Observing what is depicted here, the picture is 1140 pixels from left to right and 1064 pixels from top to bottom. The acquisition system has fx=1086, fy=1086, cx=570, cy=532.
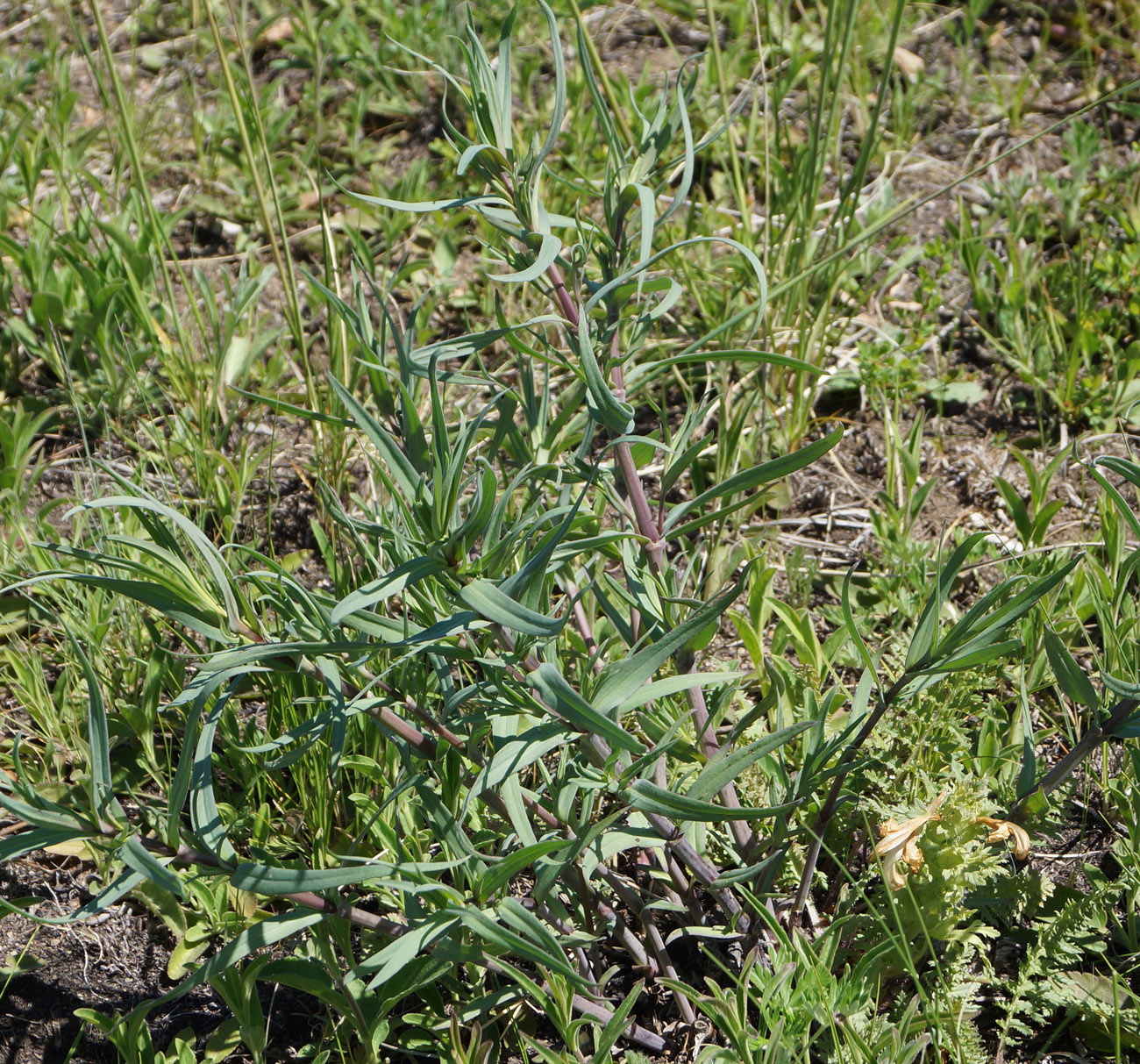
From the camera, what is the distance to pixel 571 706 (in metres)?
1.02

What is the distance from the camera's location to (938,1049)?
136 cm

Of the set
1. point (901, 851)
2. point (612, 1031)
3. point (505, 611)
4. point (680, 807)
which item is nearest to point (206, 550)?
point (505, 611)

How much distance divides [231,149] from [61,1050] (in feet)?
7.88

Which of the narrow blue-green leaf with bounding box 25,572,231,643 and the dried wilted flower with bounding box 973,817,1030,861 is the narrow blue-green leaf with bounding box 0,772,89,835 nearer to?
the narrow blue-green leaf with bounding box 25,572,231,643

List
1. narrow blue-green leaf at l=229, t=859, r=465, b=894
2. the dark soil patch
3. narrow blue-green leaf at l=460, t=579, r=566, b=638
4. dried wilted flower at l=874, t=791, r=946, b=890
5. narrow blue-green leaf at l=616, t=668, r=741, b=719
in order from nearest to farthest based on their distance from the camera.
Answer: narrow blue-green leaf at l=460, t=579, r=566, b=638
narrow blue-green leaf at l=229, t=859, r=465, b=894
narrow blue-green leaf at l=616, t=668, r=741, b=719
dried wilted flower at l=874, t=791, r=946, b=890
the dark soil patch

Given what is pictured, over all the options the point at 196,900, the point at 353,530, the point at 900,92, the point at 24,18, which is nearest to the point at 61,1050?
the point at 196,900

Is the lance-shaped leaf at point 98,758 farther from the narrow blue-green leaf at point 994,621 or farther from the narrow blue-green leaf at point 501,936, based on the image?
the narrow blue-green leaf at point 994,621

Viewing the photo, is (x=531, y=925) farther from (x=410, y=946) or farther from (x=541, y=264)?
(x=541, y=264)

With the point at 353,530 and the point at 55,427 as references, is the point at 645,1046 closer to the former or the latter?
the point at 353,530

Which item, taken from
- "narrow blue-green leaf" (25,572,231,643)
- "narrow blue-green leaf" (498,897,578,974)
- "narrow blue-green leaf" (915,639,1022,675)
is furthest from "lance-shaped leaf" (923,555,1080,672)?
"narrow blue-green leaf" (25,572,231,643)

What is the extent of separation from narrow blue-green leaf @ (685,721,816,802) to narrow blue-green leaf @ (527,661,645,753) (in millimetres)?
204

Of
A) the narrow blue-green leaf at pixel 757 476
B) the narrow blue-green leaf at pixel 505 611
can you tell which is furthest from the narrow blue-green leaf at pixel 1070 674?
the narrow blue-green leaf at pixel 505 611

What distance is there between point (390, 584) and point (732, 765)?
18.4 inches

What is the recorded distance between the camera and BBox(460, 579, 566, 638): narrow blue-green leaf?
95 cm
